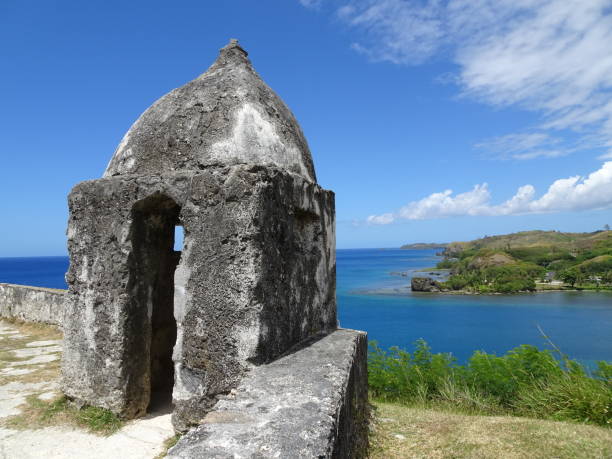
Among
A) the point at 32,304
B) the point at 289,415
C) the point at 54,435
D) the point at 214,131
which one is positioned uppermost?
the point at 214,131

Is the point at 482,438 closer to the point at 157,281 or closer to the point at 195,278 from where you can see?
the point at 195,278

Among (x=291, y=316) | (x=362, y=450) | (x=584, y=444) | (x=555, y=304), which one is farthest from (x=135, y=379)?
(x=555, y=304)

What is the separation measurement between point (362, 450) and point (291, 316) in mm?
1135

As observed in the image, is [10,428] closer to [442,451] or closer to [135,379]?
[135,379]

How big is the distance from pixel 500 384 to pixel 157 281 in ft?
15.9

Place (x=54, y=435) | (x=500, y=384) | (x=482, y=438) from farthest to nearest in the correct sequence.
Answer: (x=500, y=384), (x=482, y=438), (x=54, y=435)

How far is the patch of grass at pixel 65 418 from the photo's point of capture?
3266 mm

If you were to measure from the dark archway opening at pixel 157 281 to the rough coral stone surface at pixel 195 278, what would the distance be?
0.01m

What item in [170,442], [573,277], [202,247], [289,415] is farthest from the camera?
[573,277]

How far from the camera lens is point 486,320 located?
92.5 feet

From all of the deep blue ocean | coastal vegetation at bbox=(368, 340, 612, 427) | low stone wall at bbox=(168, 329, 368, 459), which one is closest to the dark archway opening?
low stone wall at bbox=(168, 329, 368, 459)

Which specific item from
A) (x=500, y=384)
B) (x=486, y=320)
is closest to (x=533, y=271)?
(x=486, y=320)

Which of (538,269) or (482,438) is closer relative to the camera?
(482,438)

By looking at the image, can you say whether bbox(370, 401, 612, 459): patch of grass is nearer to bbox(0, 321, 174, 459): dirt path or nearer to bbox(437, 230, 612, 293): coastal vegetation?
bbox(0, 321, 174, 459): dirt path
